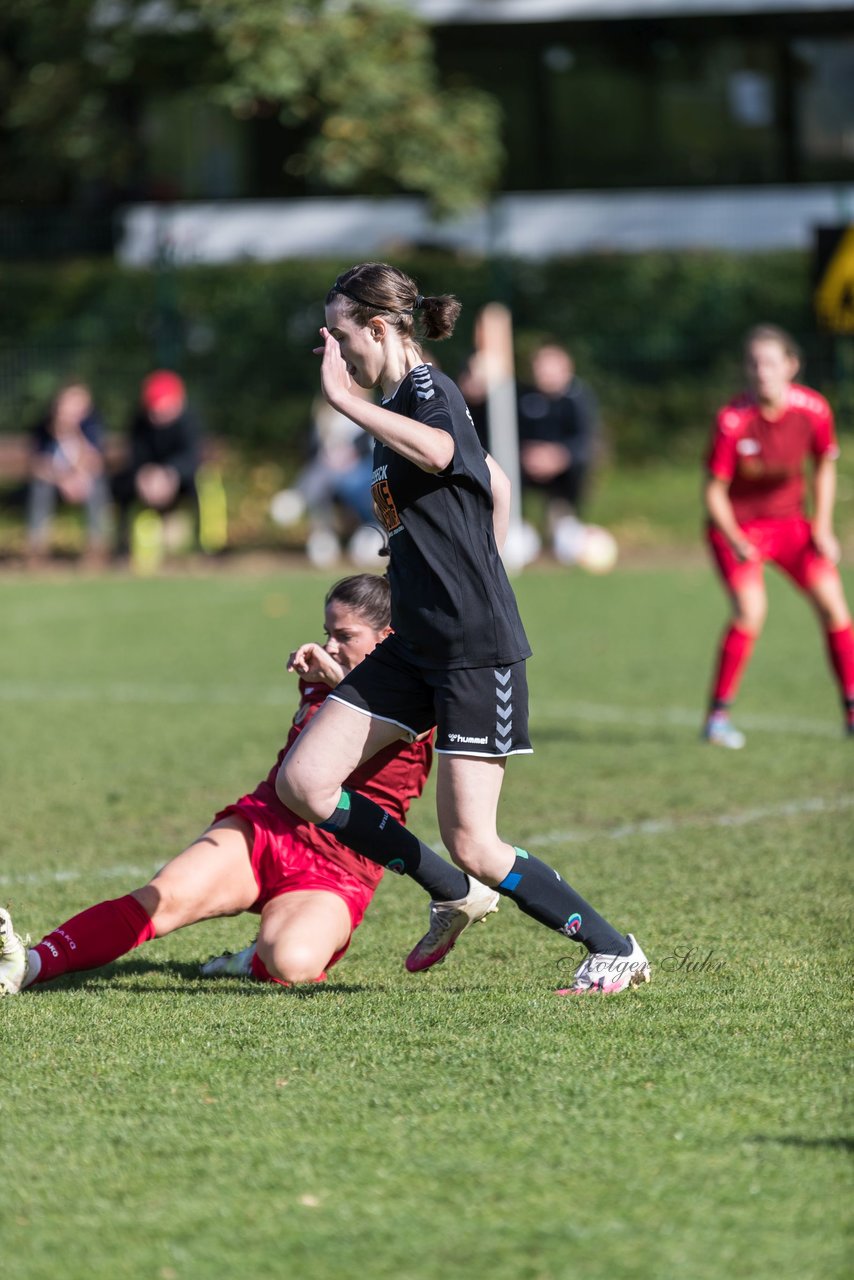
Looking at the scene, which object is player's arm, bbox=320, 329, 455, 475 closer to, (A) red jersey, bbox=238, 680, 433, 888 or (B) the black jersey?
(B) the black jersey

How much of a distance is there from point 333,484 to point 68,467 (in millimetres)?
2905

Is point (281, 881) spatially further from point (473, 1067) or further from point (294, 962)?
point (473, 1067)

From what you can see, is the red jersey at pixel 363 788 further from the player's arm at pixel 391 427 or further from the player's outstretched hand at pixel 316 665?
the player's arm at pixel 391 427

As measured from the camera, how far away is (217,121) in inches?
1190

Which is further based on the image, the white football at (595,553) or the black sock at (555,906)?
the white football at (595,553)

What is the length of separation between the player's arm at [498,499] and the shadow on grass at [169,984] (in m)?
1.35

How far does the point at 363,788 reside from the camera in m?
5.43

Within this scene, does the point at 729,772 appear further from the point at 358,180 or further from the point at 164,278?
the point at 358,180

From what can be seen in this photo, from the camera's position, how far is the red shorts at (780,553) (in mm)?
9609

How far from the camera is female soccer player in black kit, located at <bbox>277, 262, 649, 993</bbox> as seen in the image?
471 cm

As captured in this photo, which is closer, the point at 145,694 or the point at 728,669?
the point at 728,669

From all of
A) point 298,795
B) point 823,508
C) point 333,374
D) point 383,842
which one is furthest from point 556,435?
point 333,374

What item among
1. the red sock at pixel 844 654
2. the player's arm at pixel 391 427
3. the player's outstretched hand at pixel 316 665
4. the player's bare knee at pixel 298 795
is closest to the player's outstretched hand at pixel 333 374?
the player's arm at pixel 391 427

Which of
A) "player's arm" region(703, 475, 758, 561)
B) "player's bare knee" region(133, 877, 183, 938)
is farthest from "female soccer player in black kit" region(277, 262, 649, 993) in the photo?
"player's arm" region(703, 475, 758, 561)
